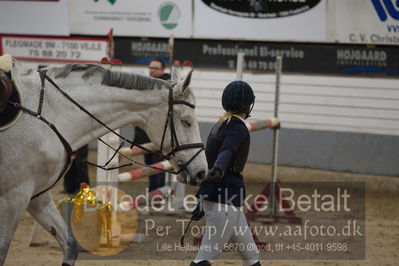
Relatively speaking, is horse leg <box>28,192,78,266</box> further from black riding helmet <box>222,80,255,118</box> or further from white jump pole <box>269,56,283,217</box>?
white jump pole <box>269,56,283,217</box>

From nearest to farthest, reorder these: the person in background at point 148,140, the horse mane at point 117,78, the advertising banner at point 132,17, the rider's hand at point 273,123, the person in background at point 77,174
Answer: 1. the horse mane at point 117,78
2. the rider's hand at point 273,123
3. the person in background at point 148,140
4. the person in background at point 77,174
5. the advertising banner at point 132,17

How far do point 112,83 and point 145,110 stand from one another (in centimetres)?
32

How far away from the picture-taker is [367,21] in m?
11.5

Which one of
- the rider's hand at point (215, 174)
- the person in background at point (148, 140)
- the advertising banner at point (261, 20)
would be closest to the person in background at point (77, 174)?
the person in background at point (148, 140)

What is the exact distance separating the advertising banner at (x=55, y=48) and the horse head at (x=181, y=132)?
23.8 feet

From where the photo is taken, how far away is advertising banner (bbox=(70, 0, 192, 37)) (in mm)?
12430

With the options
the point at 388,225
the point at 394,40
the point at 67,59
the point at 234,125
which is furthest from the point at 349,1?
the point at 234,125

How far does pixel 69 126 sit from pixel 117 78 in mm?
523

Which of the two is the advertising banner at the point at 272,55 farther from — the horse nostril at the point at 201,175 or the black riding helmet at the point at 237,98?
the horse nostril at the point at 201,175

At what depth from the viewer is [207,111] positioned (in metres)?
12.8

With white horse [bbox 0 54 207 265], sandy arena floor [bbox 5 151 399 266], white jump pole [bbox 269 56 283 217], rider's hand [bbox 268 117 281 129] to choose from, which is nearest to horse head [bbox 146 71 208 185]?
white horse [bbox 0 54 207 265]

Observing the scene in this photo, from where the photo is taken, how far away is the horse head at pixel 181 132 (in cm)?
539

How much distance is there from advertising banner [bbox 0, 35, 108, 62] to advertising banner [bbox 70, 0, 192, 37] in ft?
0.81

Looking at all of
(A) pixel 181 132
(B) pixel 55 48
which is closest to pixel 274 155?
(A) pixel 181 132
